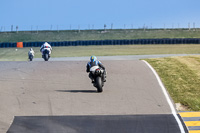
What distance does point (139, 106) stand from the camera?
1443 cm

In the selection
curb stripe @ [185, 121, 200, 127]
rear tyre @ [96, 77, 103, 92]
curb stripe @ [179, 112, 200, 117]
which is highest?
rear tyre @ [96, 77, 103, 92]

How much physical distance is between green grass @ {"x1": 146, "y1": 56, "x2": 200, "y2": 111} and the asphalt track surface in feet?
1.86

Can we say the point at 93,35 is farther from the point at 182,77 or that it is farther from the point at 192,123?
the point at 192,123

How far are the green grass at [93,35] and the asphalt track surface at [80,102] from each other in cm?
4937

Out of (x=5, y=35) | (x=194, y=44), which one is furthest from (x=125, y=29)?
(x=194, y=44)

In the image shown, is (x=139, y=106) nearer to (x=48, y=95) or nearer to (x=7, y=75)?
(x=48, y=95)

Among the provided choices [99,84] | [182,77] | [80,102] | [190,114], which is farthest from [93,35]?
[190,114]

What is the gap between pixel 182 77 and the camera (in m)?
18.7

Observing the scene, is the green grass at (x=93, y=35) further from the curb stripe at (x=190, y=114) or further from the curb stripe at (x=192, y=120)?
the curb stripe at (x=192, y=120)

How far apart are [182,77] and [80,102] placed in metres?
5.85

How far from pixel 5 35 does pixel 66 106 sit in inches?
2508

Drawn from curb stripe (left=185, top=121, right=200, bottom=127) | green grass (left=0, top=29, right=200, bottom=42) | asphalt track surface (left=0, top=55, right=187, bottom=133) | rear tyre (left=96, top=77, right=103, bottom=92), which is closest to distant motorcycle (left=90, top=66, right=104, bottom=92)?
rear tyre (left=96, top=77, right=103, bottom=92)

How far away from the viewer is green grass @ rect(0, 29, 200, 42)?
70.5 metres

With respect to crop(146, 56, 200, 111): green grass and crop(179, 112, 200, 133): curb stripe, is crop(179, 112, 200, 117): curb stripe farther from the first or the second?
crop(146, 56, 200, 111): green grass
